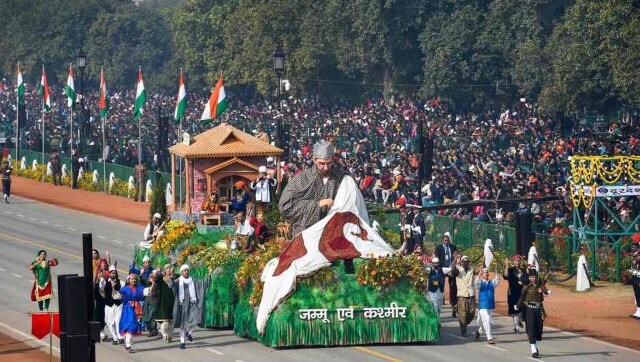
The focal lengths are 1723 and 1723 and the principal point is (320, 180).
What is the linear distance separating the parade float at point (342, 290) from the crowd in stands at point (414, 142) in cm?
1399

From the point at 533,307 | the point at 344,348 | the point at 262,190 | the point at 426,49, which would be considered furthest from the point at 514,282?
the point at 426,49

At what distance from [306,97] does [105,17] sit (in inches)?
1674

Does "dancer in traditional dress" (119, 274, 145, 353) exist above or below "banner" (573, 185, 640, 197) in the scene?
below

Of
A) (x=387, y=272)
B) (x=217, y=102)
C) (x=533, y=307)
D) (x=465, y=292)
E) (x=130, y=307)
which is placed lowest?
(x=533, y=307)

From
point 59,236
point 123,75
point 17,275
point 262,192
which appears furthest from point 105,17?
point 262,192

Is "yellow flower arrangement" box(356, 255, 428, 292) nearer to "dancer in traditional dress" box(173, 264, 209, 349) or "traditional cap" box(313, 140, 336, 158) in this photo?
"traditional cap" box(313, 140, 336, 158)

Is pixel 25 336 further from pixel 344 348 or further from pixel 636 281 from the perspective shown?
pixel 636 281

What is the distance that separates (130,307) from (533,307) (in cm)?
788

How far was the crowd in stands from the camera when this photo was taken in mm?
54875

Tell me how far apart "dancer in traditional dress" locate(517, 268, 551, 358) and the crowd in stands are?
42.7 ft

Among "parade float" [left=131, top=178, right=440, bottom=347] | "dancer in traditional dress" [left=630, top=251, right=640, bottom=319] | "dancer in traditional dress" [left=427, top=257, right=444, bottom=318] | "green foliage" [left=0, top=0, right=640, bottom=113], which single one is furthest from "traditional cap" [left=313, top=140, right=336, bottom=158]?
"green foliage" [left=0, top=0, right=640, bottom=113]

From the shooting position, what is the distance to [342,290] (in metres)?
33.1

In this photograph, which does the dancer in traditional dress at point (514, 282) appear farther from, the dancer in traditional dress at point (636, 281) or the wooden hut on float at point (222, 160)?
the wooden hut on float at point (222, 160)

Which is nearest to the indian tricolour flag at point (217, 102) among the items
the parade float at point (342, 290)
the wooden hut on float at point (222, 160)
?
the wooden hut on float at point (222, 160)
